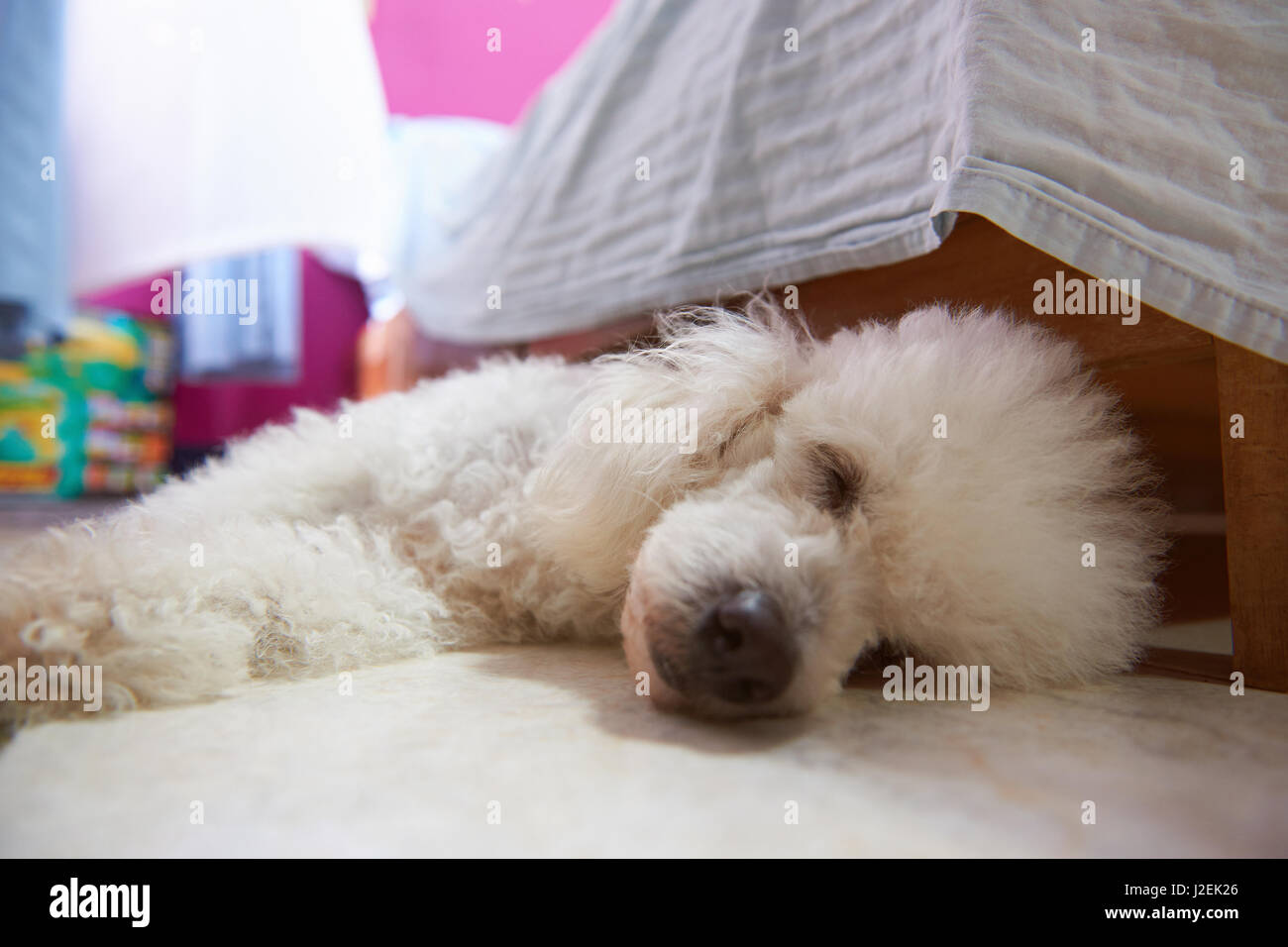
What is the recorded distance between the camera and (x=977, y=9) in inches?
44.3

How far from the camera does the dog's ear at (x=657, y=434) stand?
1238 millimetres

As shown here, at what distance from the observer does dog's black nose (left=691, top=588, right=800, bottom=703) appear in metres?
0.95

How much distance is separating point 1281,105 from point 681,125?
1139 millimetres

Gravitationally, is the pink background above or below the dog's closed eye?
above

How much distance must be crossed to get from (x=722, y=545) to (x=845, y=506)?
270mm

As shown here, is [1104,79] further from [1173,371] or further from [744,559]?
[744,559]

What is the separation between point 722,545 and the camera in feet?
3.36

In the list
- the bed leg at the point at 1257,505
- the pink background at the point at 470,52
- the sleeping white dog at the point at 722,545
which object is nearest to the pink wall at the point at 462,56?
the pink background at the point at 470,52

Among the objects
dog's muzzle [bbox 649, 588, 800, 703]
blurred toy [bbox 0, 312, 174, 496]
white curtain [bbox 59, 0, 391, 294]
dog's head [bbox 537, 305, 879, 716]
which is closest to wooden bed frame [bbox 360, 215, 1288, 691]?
dog's head [bbox 537, 305, 879, 716]

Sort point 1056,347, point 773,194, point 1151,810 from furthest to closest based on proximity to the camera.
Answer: point 773,194
point 1056,347
point 1151,810

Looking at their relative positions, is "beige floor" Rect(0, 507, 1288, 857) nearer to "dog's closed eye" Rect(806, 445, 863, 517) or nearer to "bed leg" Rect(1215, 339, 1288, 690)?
"bed leg" Rect(1215, 339, 1288, 690)

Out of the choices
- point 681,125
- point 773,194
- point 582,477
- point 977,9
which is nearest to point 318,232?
point 681,125

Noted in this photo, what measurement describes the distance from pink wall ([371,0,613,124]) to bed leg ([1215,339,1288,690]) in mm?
4132

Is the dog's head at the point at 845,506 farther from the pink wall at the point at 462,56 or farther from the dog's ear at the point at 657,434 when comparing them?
the pink wall at the point at 462,56
